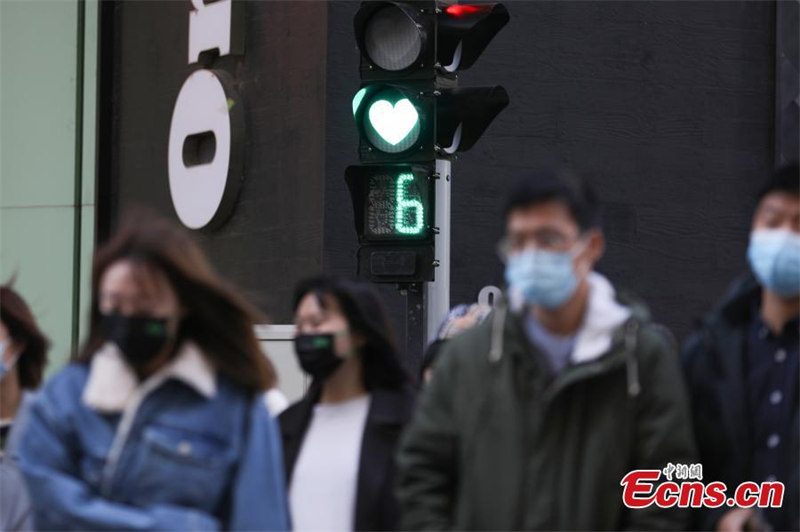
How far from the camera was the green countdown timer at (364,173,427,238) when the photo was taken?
8.70 metres

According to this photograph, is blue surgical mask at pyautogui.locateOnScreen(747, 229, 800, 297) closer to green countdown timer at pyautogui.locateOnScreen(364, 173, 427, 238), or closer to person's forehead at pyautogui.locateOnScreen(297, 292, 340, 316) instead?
person's forehead at pyautogui.locateOnScreen(297, 292, 340, 316)

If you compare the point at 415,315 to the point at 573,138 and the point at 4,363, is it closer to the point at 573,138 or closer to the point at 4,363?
the point at 4,363

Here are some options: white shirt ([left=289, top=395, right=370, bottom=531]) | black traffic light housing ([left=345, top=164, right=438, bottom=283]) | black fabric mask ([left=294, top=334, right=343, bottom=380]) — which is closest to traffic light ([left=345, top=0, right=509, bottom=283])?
black traffic light housing ([left=345, top=164, right=438, bottom=283])

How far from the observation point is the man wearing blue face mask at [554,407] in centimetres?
435

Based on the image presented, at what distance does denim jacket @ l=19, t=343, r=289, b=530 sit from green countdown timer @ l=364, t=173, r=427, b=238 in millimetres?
4138

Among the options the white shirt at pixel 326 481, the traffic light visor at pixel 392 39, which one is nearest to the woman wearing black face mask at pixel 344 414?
the white shirt at pixel 326 481

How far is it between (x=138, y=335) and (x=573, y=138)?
29.8ft

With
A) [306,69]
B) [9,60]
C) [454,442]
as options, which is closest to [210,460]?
[454,442]

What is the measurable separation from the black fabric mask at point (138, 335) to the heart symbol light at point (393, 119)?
4.29 metres

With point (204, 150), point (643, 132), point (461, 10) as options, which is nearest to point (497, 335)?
point (461, 10)

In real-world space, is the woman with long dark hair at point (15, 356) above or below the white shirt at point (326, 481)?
above

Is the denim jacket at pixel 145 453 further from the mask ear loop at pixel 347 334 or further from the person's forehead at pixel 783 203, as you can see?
the person's forehead at pixel 783 203

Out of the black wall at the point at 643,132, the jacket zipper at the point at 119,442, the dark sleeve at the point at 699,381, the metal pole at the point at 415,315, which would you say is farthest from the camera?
the black wall at the point at 643,132

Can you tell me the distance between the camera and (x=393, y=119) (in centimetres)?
878
